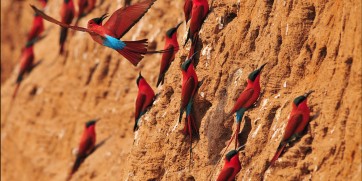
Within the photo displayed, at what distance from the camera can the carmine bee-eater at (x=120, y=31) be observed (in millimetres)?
9633

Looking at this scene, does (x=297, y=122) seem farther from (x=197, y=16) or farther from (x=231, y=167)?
(x=197, y=16)

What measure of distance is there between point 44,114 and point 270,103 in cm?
630

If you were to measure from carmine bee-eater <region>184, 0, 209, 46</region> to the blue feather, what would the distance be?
648 millimetres

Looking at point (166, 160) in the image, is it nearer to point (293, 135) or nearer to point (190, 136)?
point (190, 136)

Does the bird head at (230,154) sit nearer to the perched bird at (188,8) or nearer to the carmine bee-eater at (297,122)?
the carmine bee-eater at (297,122)

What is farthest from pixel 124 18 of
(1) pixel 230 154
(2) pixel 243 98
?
(1) pixel 230 154

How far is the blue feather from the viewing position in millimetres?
9664

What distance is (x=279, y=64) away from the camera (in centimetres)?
895

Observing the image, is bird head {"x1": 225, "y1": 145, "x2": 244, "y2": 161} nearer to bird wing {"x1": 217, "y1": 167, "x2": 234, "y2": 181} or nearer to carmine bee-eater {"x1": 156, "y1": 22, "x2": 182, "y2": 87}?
bird wing {"x1": 217, "y1": 167, "x2": 234, "y2": 181}

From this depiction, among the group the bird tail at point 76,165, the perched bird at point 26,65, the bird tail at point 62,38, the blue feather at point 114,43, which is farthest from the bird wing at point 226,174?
the perched bird at point 26,65

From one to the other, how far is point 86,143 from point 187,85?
3602mm

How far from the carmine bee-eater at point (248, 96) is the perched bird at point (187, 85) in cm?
58

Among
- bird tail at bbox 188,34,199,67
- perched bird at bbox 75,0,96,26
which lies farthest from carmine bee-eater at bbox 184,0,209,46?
perched bird at bbox 75,0,96,26

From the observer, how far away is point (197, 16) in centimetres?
995
